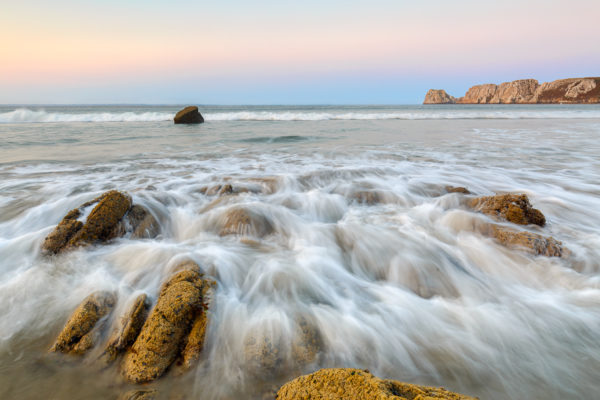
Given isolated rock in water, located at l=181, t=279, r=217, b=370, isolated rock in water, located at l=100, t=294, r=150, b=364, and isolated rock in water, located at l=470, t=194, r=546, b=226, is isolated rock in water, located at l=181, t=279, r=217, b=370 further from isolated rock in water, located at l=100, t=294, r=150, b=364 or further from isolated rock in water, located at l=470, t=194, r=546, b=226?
isolated rock in water, located at l=470, t=194, r=546, b=226

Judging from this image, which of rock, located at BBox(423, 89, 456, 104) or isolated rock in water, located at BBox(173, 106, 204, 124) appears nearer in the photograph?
isolated rock in water, located at BBox(173, 106, 204, 124)

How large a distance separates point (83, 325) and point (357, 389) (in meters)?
1.78

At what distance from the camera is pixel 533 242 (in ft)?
9.29

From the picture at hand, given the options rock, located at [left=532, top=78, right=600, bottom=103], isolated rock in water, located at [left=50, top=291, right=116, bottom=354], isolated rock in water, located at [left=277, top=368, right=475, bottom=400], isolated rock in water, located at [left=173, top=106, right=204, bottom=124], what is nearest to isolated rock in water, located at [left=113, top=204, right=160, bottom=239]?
isolated rock in water, located at [left=50, top=291, right=116, bottom=354]

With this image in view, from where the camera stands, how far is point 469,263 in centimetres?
283

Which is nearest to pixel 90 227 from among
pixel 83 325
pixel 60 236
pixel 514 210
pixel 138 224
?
pixel 60 236

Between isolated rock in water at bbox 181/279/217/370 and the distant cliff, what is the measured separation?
107m

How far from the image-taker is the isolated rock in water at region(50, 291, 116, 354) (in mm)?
1763

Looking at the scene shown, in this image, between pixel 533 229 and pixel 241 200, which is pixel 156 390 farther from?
pixel 533 229

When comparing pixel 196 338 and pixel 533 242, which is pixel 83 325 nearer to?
pixel 196 338

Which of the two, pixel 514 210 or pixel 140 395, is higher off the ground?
pixel 514 210

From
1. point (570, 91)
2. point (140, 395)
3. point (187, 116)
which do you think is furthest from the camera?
point (570, 91)

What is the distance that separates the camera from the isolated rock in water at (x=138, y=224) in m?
3.15

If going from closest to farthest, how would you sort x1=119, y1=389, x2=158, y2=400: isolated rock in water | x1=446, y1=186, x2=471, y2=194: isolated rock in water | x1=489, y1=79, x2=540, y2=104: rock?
x1=119, y1=389, x2=158, y2=400: isolated rock in water → x1=446, y1=186, x2=471, y2=194: isolated rock in water → x1=489, y1=79, x2=540, y2=104: rock
